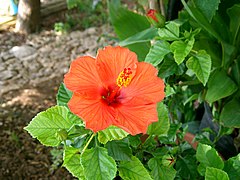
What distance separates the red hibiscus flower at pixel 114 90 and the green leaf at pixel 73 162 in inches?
4.5

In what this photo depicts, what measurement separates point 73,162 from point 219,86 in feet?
2.05

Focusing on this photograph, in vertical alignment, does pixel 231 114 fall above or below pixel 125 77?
below

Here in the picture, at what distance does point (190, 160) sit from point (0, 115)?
1.40 meters

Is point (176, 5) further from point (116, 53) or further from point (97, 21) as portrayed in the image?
point (97, 21)

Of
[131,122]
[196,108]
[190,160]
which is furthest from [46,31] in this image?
[131,122]

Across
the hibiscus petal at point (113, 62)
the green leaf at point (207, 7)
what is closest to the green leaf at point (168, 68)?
the green leaf at point (207, 7)

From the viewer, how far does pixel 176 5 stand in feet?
4.41

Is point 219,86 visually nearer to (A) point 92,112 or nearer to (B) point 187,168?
(B) point 187,168

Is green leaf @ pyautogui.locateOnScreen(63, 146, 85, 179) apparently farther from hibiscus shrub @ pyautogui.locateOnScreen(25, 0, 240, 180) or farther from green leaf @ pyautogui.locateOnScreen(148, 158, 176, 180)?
green leaf @ pyautogui.locateOnScreen(148, 158, 176, 180)

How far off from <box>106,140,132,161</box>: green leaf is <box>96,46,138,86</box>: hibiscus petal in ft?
0.37

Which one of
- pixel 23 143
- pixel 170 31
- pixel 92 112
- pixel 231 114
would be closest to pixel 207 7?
pixel 170 31

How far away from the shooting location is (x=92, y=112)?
0.68m

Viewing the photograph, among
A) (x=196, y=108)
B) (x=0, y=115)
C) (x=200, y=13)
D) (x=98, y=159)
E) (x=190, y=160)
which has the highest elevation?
(x=200, y=13)

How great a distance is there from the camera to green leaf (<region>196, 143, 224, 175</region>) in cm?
88
